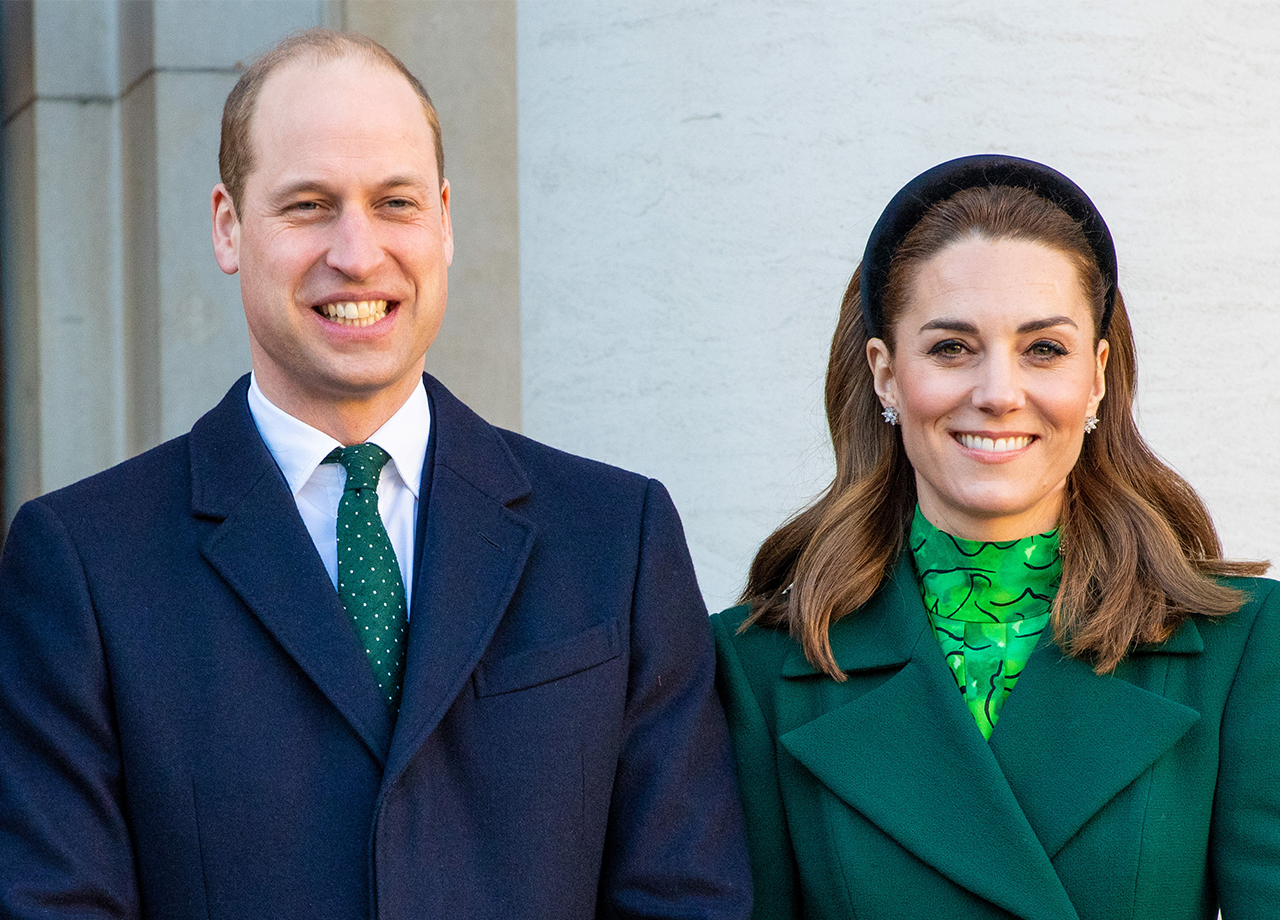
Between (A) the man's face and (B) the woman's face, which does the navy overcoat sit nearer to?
(A) the man's face

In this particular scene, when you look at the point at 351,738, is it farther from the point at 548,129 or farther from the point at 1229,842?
the point at 548,129

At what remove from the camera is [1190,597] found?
2.42 metres

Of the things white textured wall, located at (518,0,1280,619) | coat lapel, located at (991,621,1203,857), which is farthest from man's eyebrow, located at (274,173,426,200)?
white textured wall, located at (518,0,1280,619)

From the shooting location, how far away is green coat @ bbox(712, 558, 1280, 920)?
2283mm

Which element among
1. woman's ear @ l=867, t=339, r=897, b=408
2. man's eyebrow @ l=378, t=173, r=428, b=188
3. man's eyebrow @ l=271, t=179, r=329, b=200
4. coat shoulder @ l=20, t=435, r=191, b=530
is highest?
man's eyebrow @ l=378, t=173, r=428, b=188

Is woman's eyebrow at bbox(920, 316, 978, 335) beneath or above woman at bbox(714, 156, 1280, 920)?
above

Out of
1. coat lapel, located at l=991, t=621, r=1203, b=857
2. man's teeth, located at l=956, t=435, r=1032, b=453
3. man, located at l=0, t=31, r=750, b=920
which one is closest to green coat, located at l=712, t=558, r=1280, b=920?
coat lapel, located at l=991, t=621, r=1203, b=857

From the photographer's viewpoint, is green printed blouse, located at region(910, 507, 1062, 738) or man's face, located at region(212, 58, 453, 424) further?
green printed blouse, located at region(910, 507, 1062, 738)

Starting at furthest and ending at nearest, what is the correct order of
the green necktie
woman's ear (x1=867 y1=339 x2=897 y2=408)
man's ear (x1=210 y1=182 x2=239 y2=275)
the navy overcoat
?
1. woman's ear (x1=867 y1=339 x2=897 y2=408)
2. man's ear (x1=210 y1=182 x2=239 y2=275)
3. the green necktie
4. the navy overcoat

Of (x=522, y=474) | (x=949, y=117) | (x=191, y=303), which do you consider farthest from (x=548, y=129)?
(x=522, y=474)

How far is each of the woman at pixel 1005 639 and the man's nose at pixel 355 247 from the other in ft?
2.80

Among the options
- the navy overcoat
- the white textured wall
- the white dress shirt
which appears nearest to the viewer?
the navy overcoat

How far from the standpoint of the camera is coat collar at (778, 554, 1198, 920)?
2.32 metres

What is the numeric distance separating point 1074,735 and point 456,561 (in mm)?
967
